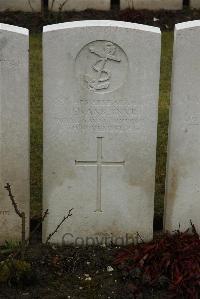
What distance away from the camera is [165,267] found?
15.4ft

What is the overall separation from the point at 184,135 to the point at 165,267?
0.98 meters

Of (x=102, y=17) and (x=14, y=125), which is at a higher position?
(x=102, y=17)

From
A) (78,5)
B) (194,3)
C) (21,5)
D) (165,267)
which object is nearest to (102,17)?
(78,5)

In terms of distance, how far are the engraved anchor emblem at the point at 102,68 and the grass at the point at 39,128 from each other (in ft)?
4.51

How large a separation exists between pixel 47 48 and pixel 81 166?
93 centimetres

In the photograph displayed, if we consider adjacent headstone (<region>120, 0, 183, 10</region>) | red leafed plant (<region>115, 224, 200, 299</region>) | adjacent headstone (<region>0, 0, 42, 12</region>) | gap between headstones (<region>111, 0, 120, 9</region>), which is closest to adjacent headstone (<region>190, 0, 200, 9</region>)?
adjacent headstone (<region>120, 0, 183, 10</region>)

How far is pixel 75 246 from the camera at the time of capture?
5.19m

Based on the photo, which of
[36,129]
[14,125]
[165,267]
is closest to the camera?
[165,267]

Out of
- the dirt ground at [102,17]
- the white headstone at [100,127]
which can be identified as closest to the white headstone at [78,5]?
Answer: the dirt ground at [102,17]

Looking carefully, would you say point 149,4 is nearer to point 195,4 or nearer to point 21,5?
point 195,4

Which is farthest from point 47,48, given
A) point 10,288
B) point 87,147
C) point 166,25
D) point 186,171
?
point 166,25

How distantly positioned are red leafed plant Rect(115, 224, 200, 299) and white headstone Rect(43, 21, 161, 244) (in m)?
0.34

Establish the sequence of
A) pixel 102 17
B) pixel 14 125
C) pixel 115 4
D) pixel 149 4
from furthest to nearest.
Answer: pixel 115 4 < pixel 149 4 < pixel 102 17 < pixel 14 125

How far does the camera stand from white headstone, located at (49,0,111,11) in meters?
12.0
